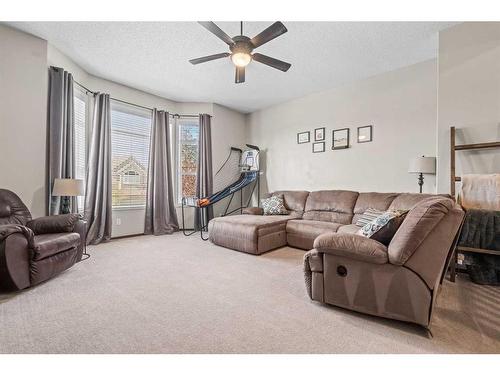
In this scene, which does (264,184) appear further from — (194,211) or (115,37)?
(115,37)

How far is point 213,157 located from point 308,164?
2214 millimetres

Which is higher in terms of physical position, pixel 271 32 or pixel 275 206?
pixel 271 32

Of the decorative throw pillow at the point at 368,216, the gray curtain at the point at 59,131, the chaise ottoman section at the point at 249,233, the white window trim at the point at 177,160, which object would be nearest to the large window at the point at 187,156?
the white window trim at the point at 177,160

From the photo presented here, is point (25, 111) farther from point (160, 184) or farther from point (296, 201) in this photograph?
point (296, 201)

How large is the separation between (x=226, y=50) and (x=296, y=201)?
2.87 m

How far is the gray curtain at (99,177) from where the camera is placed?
13.0 ft

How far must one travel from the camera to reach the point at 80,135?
398 cm

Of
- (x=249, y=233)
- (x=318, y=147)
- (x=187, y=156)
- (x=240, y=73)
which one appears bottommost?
(x=249, y=233)

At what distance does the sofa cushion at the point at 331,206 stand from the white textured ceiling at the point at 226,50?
2.06 meters

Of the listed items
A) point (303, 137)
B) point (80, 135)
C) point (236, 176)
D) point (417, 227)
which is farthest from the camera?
point (236, 176)

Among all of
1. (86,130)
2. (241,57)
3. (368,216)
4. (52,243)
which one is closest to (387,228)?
(368,216)

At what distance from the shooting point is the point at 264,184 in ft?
19.2

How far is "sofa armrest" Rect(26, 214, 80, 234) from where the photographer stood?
8.91 ft
